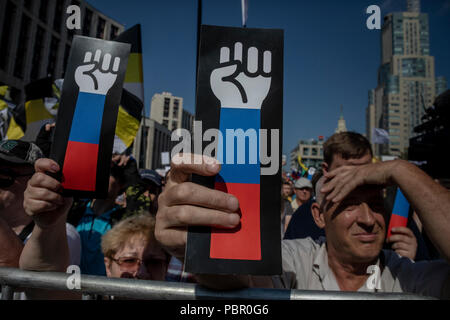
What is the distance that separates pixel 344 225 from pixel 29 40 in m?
28.4

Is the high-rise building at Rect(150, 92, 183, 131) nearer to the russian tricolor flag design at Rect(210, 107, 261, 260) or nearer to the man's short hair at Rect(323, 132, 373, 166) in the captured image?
the man's short hair at Rect(323, 132, 373, 166)

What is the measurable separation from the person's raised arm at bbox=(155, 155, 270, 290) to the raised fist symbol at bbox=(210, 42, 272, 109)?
20 cm

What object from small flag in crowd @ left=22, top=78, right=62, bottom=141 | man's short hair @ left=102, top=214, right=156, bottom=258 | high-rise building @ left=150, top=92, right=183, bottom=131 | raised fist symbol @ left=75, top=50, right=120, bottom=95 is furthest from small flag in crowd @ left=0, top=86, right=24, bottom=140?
raised fist symbol @ left=75, top=50, right=120, bottom=95

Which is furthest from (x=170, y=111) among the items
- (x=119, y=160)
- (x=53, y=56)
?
(x=53, y=56)

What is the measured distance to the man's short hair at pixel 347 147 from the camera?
2168mm

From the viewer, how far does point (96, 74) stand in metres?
1.26

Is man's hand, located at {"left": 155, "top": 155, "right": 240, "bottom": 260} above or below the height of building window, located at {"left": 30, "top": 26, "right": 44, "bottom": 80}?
below

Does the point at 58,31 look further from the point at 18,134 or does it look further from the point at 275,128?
the point at 275,128

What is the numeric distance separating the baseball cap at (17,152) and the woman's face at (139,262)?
2.42 ft

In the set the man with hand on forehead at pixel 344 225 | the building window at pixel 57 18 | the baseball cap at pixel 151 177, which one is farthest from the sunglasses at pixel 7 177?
the building window at pixel 57 18

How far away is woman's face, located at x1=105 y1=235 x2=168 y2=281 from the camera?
1.83 metres

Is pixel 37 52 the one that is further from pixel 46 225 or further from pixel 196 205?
pixel 196 205

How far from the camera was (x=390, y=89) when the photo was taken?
298 feet

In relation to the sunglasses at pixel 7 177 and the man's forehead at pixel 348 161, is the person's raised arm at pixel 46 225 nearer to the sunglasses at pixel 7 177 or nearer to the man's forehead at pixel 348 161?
the sunglasses at pixel 7 177
